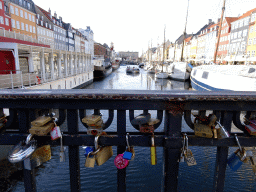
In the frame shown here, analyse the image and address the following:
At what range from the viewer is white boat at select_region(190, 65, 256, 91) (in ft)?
54.2

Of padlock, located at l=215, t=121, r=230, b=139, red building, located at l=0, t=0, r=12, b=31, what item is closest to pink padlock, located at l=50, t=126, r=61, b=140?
padlock, located at l=215, t=121, r=230, b=139

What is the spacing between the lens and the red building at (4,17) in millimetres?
36934

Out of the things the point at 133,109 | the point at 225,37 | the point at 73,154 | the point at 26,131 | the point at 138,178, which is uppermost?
the point at 225,37

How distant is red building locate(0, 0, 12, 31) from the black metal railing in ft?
149

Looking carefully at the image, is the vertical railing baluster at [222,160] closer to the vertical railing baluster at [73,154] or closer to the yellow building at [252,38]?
the vertical railing baluster at [73,154]

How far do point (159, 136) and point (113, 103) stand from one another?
654 mm

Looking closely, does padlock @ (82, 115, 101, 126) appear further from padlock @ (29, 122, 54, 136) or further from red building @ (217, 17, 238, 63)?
red building @ (217, 17, 238, 63)

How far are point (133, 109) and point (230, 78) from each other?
20.3 m

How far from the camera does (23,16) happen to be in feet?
152

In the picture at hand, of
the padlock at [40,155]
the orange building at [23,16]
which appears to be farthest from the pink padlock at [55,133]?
the orange building at [23,16]

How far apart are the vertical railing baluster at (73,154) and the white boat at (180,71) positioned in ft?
140

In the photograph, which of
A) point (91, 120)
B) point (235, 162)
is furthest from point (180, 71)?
point (91, 120)

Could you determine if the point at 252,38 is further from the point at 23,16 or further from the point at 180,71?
the point at 23,16

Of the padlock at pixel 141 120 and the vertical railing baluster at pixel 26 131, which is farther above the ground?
the padlock at pixel 141 120
